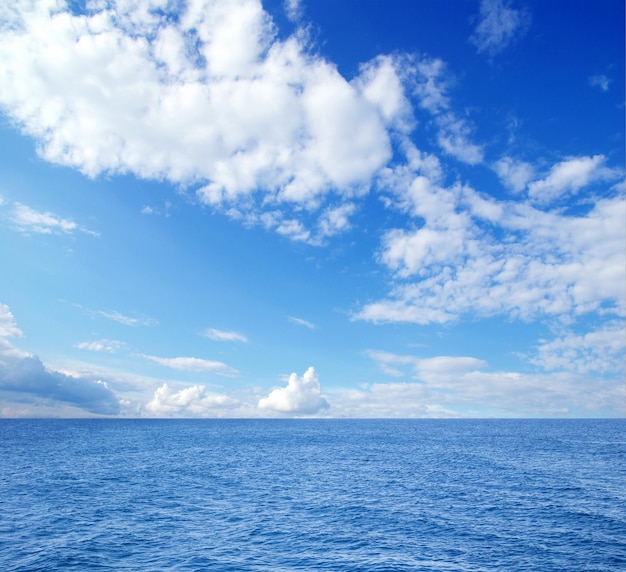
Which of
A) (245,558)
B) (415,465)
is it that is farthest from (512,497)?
(245,558)

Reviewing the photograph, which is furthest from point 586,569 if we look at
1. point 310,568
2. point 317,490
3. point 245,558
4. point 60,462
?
point 60,462

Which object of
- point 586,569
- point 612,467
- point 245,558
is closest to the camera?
point 586,569

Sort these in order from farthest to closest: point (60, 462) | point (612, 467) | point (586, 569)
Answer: point (60, 462), point (612, 467), point (586, 569)

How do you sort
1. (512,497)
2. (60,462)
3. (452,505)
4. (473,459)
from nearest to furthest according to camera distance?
(452,505)
(512,497)
(60,462)
(473,459)

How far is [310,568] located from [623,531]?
1247 inches

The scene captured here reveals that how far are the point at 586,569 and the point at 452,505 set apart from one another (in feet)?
64.5

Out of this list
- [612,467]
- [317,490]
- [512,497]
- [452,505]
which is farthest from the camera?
[612,467]

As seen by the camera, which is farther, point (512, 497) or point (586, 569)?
point (512, 497)

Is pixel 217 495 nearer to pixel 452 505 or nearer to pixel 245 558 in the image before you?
pixel 245 558

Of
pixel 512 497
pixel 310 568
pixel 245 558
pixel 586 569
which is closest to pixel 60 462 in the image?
pixel 245 558

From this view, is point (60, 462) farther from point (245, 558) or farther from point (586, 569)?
point (586, 569)

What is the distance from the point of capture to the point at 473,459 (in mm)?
92062

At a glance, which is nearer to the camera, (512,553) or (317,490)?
(512,553)

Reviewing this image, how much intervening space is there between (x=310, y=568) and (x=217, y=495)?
28.1 m
